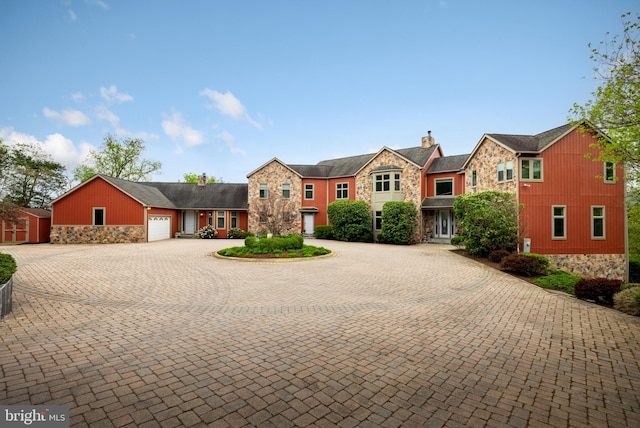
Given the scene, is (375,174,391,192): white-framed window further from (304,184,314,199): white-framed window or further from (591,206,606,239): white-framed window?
(591,206,606,239): white-framed window

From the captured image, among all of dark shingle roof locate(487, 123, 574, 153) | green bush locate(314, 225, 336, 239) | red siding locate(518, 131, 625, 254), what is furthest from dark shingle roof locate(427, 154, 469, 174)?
green bush locate(314, 225, 336, 239)

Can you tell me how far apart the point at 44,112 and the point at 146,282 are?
21034 mm

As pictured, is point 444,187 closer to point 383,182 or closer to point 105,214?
point 383,182

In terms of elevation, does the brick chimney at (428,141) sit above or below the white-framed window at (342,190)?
above

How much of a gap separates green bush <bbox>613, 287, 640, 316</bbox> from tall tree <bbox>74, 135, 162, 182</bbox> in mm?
47424

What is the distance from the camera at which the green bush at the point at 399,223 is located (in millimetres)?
22766

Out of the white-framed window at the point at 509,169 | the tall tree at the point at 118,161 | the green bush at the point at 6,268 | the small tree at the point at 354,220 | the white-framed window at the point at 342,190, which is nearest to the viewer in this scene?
the green bush at the point at 6,268

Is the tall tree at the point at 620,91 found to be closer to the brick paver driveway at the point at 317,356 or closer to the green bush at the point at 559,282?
the green bush at the point at 559,282

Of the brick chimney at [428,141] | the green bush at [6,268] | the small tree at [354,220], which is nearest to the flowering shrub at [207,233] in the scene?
the small tree at [354,220]

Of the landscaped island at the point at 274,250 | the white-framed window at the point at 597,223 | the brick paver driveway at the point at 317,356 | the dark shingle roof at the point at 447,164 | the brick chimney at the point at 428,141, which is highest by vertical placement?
the brick chimney at the point at 428,141

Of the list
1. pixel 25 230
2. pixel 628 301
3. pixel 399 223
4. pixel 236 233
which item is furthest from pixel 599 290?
pixel 25 230

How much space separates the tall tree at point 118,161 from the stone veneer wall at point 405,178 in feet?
108

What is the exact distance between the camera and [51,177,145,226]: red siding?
22859 millimetres

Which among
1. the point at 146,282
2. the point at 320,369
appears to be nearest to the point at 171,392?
the point at 320,369
